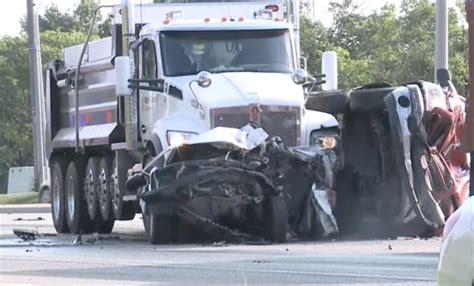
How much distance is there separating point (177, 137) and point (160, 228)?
134 centimetres

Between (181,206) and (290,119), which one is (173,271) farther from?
(290,119)

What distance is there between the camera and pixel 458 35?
42469mm

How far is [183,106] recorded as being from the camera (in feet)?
57.2

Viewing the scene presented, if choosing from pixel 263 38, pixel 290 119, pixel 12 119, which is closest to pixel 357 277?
pixel 290 119

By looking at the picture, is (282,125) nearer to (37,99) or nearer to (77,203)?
(77,203)

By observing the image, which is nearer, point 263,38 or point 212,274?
point 212,274

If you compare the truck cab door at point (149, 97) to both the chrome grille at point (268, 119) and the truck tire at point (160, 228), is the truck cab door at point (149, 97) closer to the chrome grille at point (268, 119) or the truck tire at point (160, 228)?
the chrome grille at point (268, 119)

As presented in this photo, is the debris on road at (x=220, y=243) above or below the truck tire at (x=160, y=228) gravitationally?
below

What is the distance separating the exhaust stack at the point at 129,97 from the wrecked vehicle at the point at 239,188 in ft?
6.53

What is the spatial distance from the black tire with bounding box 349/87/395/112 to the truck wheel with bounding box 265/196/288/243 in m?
2.20

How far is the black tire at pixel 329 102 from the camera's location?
701 inches

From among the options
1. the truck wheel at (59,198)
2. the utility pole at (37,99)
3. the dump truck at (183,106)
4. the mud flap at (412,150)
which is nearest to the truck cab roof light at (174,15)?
the dump truck at (183,106)

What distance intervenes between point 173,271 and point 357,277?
85.3 inches

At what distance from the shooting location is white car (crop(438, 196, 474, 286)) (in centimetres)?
685
